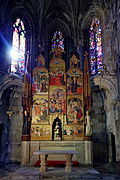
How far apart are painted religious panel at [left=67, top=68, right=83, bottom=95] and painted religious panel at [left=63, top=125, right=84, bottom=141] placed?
7.45 ft

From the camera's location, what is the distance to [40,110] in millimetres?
13398

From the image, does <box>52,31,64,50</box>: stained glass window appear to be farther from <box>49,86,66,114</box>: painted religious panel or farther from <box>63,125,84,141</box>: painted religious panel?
<box>63,125,84,141</box>: painted religious panel

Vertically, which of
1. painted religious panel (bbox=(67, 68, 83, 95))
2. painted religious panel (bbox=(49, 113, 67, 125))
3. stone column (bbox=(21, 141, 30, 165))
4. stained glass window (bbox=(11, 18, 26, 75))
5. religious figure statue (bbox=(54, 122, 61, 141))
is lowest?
stone column (bbox=(21, 141, 30, 165))

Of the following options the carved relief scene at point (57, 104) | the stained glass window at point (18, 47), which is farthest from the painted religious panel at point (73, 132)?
the stained glass window at point (18, 47)

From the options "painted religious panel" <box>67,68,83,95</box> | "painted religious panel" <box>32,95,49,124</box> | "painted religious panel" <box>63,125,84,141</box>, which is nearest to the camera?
"painted religious panel" <box>63,125,84,141</box>

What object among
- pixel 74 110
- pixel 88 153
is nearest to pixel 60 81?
pixel 74 110

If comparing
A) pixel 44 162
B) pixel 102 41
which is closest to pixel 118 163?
pixel 44 162

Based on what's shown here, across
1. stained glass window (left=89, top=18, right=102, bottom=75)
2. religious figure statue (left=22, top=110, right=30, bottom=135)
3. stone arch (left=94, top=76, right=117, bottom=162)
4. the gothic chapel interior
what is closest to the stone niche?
the gothic chapel interior

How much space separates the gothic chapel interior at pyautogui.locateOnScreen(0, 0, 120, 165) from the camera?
1311 cm

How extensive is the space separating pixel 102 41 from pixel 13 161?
11817 mm

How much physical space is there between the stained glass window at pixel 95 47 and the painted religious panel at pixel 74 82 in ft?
10.5

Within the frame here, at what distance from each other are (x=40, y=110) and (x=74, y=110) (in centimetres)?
226

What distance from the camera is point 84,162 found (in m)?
12.6

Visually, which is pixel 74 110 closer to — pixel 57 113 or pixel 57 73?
pixel 57 113
